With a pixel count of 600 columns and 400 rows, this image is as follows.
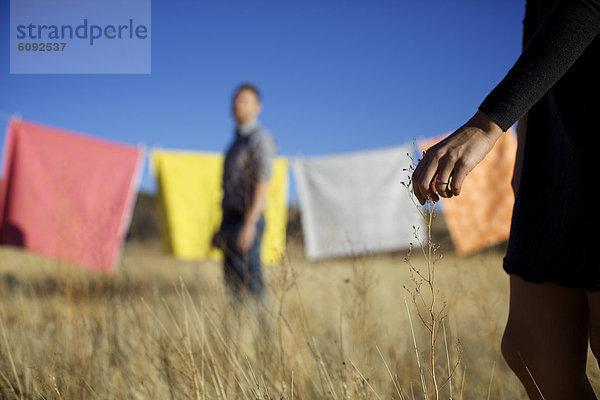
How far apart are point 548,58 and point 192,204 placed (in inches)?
124

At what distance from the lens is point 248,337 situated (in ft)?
4.82

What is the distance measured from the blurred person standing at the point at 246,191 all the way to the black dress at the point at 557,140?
1098 millimetres

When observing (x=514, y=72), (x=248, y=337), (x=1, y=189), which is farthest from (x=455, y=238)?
(x=1, y=189)

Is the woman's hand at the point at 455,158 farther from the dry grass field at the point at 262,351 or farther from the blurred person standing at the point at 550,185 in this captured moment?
the dry grass field at the point at 262,351

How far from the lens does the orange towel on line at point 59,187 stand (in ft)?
7.77

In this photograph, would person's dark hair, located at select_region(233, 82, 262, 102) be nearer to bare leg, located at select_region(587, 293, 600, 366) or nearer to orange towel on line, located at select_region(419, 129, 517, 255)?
bare leg, located at select_region(587, 293, 600, 366)

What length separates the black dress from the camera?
1.50ft

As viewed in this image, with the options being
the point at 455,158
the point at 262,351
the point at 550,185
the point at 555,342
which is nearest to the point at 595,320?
the point at 555,342

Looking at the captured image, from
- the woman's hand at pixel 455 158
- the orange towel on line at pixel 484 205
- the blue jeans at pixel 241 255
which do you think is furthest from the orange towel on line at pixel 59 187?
the orange towel on line at pixel 484 205

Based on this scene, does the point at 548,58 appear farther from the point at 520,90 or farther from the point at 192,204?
the point at 192,204

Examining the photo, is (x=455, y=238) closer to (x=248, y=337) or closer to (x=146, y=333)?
(x=248, y=337)

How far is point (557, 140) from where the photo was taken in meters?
0.60

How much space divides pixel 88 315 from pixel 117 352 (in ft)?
0.85

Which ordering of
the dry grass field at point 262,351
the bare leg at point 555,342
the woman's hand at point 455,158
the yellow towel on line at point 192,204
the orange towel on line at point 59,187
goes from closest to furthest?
1. the woman's hand at point 455,158
2. the bare leg at point 555,342
3. the dry grass field at point 262,351
4. the orange towel on line at point 59,187
5. the yellow towel on line at point 192,204
